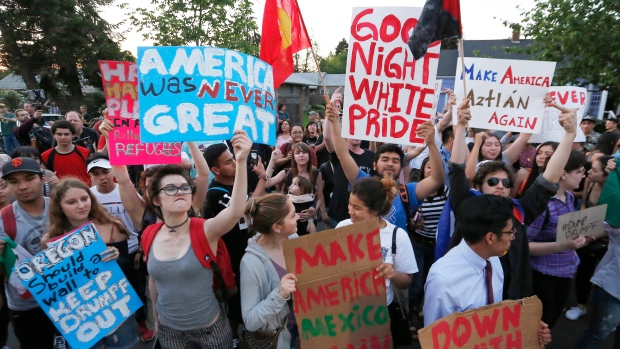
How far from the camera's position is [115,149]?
3344 millimetres

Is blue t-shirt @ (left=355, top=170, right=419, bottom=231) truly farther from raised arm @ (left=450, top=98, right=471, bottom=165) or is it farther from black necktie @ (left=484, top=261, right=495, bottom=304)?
black necktie @ (left=484, top=261, right=495, bottom=304)

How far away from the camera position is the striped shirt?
13.1ft

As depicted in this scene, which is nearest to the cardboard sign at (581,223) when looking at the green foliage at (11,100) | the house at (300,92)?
the house at (300,92)

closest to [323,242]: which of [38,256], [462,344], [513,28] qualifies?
[462,344]

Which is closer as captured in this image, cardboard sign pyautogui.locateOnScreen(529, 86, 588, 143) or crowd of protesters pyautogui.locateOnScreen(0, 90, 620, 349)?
crowd of protesters pyautogui.locateOnScreen(0, 90, 620, 349)

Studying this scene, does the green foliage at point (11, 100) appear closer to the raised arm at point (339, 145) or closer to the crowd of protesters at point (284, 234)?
the crowd of protesters at point (284, 234)

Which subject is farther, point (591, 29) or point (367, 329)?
point (591, 29)

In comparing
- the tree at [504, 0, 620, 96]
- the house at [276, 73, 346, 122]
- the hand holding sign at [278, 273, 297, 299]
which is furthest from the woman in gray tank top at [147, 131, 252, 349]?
the tree at [504, 0, 620, 96]

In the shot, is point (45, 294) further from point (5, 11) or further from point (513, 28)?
point (5, 11)

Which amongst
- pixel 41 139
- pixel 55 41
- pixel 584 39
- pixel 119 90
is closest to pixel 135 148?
pixel 119 90

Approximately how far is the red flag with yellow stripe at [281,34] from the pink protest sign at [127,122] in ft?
3.93

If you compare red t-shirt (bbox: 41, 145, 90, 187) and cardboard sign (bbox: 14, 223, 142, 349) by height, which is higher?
red t-shirt (bbox: 41, 145, 90, 187)

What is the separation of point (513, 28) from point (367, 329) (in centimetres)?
1634

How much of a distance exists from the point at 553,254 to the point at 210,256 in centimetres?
280
